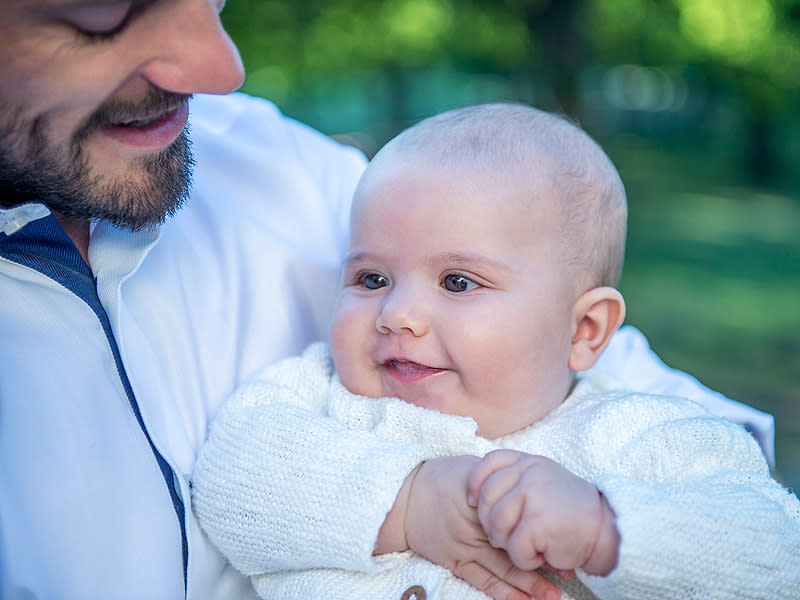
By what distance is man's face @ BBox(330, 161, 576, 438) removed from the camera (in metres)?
1.92

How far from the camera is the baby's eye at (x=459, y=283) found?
1.96 meters

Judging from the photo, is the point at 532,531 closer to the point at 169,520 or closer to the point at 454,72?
the point at 169,520

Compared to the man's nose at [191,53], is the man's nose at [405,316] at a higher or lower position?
lower

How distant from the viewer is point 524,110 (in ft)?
7.27

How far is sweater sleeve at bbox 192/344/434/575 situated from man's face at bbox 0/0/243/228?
56 centimetres

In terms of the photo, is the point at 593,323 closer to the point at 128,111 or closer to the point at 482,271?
the point at 482,271

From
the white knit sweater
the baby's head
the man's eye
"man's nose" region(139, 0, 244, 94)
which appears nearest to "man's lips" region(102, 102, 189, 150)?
"man's nose" region(139, 0, 244, 94)

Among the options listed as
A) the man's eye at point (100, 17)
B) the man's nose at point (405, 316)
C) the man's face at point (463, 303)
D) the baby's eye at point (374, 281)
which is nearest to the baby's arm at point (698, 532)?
the man's face at point (463, 303)

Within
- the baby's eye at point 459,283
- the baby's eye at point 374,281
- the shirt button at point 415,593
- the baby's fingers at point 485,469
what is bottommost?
the shirt button at point 415,593

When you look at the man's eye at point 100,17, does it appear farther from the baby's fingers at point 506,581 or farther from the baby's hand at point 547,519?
the baby's fingers at point 506,581

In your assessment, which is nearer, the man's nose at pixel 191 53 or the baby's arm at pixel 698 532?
the baby's arm at pixel 698 532

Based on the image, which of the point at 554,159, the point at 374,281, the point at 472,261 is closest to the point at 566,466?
the point at 472,261

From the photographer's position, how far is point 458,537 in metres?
1.74

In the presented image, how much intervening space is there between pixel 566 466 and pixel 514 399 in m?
0.19
